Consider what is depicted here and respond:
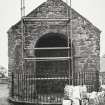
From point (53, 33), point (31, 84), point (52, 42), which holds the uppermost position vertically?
point (53, 33)

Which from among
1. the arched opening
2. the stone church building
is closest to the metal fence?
the stone church building

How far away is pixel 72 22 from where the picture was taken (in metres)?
13.5

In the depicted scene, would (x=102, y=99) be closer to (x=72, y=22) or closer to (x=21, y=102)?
(x=21, y=102)

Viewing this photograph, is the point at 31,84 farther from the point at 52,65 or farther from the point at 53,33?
the point at 52,65

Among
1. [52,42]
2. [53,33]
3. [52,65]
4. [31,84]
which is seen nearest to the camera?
[31,84]

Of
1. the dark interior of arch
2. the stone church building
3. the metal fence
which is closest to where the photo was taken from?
the metal fence

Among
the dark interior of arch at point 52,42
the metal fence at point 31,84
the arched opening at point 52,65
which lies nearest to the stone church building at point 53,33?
the metal fence at point 31,84

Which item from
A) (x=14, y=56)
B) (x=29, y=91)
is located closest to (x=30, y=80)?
(x=29, y=91)

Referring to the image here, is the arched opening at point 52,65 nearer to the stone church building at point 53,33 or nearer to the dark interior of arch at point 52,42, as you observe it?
the dark interior of arch at point 52,42

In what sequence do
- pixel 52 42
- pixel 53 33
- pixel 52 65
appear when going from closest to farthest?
pixel 53 33, pixel 52 42, pixel 52 65

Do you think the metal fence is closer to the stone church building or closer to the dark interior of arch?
the stone church building

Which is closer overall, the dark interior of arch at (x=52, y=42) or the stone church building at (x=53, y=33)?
the stone church building at (x=53, y=33)

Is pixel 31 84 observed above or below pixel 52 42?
below

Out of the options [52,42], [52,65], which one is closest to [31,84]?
[52,65]
